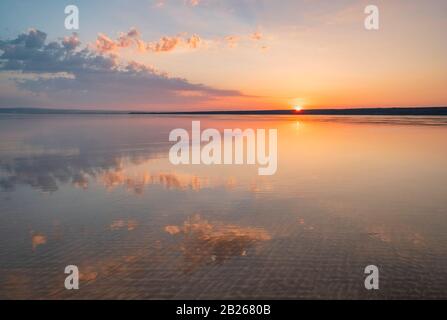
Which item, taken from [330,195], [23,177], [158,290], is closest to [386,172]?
[330,195]

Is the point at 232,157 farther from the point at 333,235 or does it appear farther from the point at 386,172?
the point at 333,235

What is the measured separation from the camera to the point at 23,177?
12.3 m

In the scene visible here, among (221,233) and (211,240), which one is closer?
(211,240)

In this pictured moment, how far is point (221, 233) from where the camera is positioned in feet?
23.6

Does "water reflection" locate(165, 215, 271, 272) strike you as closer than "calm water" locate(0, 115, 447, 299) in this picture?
No

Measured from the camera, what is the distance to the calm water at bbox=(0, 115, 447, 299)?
5.19 metres

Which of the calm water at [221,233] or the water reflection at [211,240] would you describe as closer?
the calm water at [221,233]

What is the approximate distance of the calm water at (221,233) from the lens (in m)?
5.19

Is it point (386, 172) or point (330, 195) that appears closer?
point (330, 195)

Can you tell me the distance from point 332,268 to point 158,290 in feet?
9.39

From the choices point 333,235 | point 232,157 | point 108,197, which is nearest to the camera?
point 333,235
